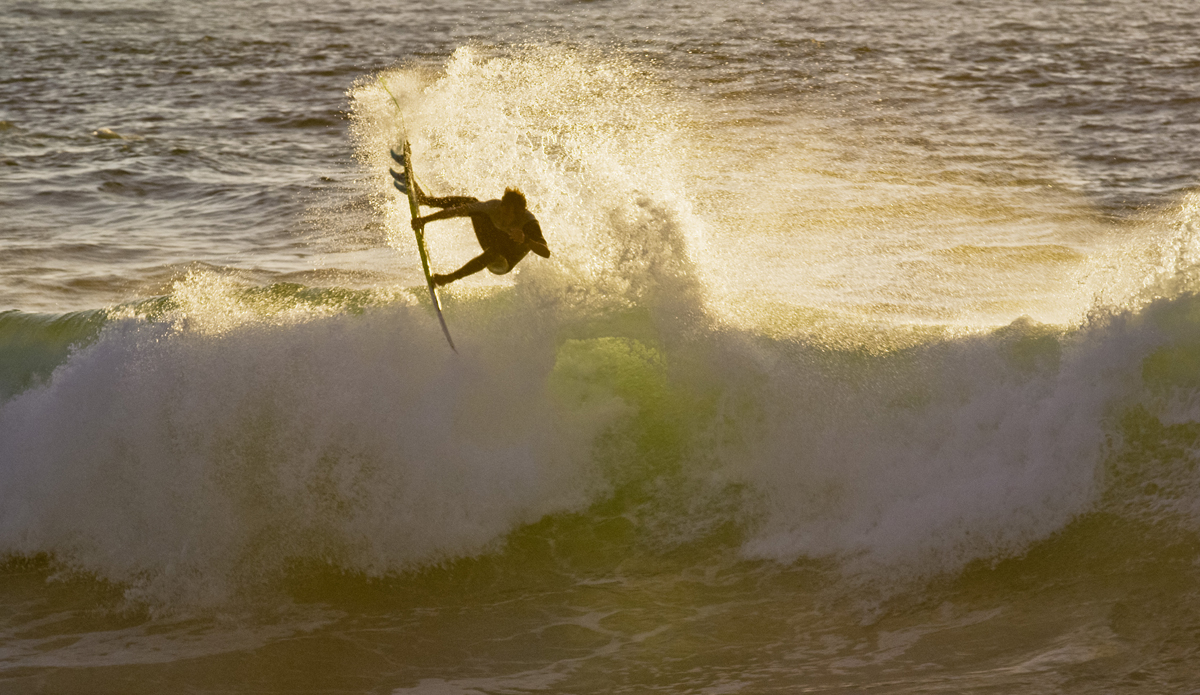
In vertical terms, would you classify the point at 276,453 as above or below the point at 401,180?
below

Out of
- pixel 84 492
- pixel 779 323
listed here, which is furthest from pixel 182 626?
pixel 779 323

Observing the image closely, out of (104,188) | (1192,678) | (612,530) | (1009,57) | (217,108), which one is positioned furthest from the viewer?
(1009,57)

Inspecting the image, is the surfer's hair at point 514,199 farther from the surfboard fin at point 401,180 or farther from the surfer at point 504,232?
the surfboard fin at point 401,180

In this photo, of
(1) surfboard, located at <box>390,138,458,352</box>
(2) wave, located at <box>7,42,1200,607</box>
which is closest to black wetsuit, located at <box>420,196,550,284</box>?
(1) surfboard, located at <box>390,138,458,352</box>

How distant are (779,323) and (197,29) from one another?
28.9 m

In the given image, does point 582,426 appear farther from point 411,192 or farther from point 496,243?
point 411,192

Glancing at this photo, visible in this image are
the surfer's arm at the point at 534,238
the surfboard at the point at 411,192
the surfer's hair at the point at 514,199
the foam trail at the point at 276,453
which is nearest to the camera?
the surfer's hair at the point at 514,199

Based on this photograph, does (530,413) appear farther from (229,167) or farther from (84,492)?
(229,167)

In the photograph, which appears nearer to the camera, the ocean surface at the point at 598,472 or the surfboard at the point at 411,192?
the ocean surface at the point at 598,472

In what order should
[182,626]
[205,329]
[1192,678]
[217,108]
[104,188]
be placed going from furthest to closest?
[217,108], [104,188], [205,329], [182,626], [1192,678]

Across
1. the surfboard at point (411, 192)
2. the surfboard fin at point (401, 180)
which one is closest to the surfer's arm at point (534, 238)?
the surfboard at point (411, 192)

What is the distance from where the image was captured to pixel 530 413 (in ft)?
27.0

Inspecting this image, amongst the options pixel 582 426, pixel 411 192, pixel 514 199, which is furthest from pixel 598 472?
pixel 411 192

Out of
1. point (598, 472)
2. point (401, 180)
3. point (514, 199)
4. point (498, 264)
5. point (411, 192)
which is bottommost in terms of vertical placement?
point (598, 472)
